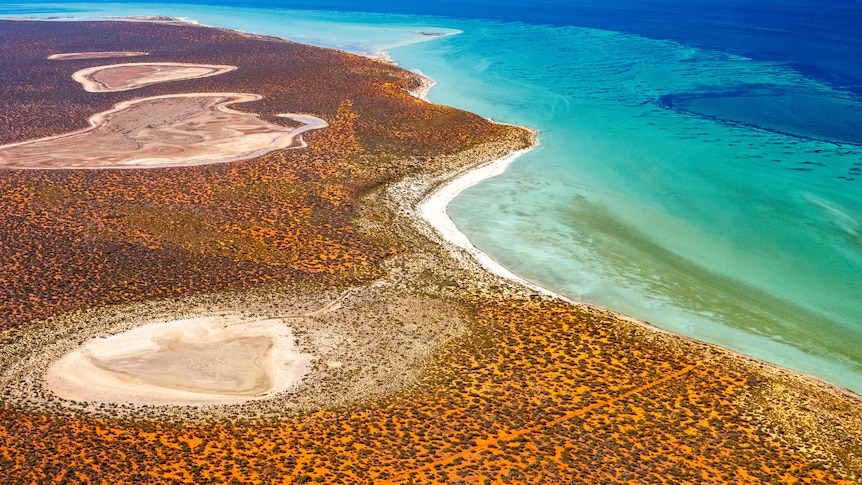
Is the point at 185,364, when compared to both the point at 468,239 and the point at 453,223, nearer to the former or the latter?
the point at 468,239

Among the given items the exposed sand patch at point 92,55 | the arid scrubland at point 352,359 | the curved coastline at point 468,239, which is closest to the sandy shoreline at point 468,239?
the curved coastline at point 468,239

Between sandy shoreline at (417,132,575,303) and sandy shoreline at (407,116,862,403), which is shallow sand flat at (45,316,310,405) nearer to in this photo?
sandy shoreline at (417,132,575,303)

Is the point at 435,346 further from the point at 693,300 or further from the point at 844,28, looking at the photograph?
the point at 844,28

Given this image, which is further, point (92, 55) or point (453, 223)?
point (92, 55)

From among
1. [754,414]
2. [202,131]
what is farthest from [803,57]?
[754,414]

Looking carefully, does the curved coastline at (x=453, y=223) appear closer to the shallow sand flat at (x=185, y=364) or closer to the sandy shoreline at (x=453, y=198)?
the sandy shoreline at (x=453, y=198)

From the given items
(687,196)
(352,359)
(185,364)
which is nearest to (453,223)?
A: (687,196)
